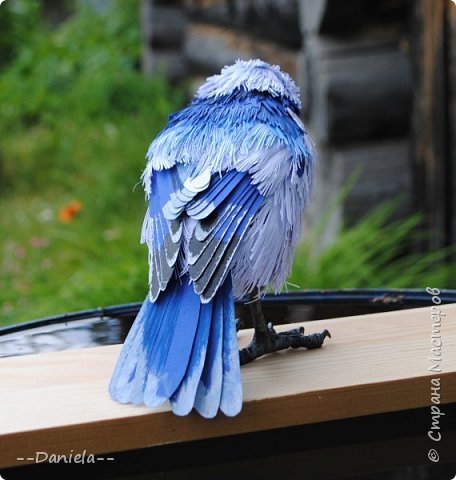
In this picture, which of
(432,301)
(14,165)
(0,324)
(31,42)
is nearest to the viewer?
(432,301)

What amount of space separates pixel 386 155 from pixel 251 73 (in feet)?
7.70

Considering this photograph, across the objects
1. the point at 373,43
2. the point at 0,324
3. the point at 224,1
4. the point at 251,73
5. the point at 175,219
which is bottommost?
the point at 0,324

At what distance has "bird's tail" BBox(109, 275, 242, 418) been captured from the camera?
1417 mm

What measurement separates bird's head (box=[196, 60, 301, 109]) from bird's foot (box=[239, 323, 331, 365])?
45 cm

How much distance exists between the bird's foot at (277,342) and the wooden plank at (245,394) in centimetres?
2

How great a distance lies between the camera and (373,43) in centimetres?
380

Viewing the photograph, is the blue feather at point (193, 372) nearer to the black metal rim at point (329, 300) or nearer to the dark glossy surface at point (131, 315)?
the dark glossy surface at point (131, 315)

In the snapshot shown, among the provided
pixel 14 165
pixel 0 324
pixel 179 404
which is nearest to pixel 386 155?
pixel 0 324

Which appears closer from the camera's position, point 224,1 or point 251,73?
point 251,73

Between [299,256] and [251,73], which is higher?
[251,73]

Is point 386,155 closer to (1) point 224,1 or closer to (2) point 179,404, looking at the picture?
(1) point 224,1

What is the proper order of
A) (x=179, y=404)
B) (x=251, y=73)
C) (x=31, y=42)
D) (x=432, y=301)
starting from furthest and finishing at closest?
(x=31, y=42), (x=432, y=301), (x=251, y=73), (x=179, y=404)

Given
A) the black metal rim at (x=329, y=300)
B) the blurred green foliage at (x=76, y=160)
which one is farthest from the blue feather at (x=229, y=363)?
the blurred green foliage at (x=76, y=160)

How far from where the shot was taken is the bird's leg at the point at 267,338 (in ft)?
5.52
